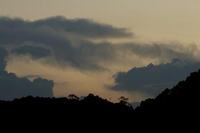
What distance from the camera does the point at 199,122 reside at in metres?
194

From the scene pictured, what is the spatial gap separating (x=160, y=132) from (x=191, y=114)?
992 centimetres

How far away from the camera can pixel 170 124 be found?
198 meters

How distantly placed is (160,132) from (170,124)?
11.7 ft

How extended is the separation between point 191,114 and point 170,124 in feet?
21.0

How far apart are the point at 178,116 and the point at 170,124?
3.18 meters

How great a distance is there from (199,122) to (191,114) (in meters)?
4.44

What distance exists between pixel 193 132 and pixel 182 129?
5104mm

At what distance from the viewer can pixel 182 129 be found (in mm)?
192875

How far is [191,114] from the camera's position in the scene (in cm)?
19725

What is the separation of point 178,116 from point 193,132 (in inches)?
436

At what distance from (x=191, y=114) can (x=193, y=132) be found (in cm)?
981

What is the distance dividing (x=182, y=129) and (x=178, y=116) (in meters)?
6.44
